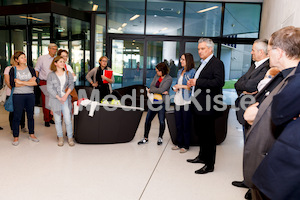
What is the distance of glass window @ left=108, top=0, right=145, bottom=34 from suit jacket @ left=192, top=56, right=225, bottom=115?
600 cm

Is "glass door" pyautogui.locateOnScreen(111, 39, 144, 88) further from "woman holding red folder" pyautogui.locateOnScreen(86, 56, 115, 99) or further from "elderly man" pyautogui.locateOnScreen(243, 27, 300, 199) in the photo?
"elderly man" pyautogui.locateOnScreen(243, 27, 300, 199)

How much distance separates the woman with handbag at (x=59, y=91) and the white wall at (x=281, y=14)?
3.92 metres

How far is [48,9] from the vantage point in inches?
266

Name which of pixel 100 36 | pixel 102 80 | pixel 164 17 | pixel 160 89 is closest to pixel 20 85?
pixel 102 80

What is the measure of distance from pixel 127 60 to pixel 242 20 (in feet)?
13.8

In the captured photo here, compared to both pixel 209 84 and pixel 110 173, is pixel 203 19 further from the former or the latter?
pixel 110 173

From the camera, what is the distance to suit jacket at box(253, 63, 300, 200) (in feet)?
3.87

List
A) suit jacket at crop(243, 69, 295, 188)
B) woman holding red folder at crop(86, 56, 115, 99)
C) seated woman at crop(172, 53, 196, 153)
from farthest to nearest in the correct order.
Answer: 1. woman holding red folder at crop(86, 56, 115, 99)
2. seated woman at crop(172, 53, 196, 153)
3. suit jacket at crop(243, 69, 295, 188)

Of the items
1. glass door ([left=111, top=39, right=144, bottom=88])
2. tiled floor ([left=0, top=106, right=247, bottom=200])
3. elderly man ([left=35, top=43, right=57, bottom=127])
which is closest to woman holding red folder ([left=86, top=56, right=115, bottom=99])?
elderly man ([left=35, top=43, right=57, bottom=127])

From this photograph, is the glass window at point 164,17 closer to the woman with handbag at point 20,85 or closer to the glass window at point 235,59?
the glass window at point 235,59

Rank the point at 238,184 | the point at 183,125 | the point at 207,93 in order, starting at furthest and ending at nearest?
the point at 183,125
the point at 207,93
the point at 238,184

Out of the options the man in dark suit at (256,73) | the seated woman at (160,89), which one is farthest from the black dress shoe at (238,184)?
the seated woman at (160,89)

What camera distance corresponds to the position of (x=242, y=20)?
859 cm

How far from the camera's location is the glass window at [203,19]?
8.63 meters
